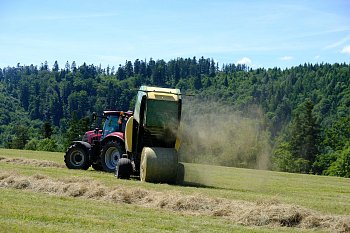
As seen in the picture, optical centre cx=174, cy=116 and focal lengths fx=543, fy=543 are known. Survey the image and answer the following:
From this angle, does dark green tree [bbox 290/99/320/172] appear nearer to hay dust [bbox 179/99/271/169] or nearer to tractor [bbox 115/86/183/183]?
hay dust [bbox 179/99/271/169]

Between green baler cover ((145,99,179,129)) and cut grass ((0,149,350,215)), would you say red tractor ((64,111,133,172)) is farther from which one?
green baler cover ((145,99,179,129))

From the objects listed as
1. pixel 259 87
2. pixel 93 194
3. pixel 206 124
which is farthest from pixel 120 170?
pixel 259 87

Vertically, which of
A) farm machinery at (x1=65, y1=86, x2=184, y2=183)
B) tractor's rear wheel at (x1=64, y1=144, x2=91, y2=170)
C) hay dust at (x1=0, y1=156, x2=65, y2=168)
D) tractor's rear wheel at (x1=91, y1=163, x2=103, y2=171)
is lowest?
hay dust at (x1=0, y1=156, x2=65, y2=168)

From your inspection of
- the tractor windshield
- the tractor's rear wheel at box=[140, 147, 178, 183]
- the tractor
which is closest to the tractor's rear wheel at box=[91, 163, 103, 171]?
the tractor windshield

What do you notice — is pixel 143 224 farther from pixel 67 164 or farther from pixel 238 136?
pixel 67 164

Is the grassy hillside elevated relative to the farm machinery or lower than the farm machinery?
lower

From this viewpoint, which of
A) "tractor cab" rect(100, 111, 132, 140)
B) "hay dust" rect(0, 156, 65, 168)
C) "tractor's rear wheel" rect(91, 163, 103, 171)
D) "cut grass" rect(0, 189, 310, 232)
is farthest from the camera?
"hay dust" rect(0, 156, 65, 168)

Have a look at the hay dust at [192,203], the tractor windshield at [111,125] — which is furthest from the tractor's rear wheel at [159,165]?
the tractor windshield at [111,125]

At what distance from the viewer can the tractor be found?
20.4 meters

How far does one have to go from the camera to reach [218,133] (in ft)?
76.4

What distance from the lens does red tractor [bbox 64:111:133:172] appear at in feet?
82.8

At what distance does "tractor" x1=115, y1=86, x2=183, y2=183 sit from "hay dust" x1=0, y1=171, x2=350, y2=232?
3.30 meters

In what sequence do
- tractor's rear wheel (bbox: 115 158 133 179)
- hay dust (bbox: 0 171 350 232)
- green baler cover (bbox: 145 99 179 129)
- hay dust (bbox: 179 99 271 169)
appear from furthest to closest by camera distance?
1. hay dust (bbox: 179 99 271 169)
2. tractor's rear wheel (bbox: 115 158 133 179)
3. green baler cover (bbox: 145 99 179 129)
4. hay dust (bbox: 0 171 350 232)

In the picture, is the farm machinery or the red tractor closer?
the farm machinery
